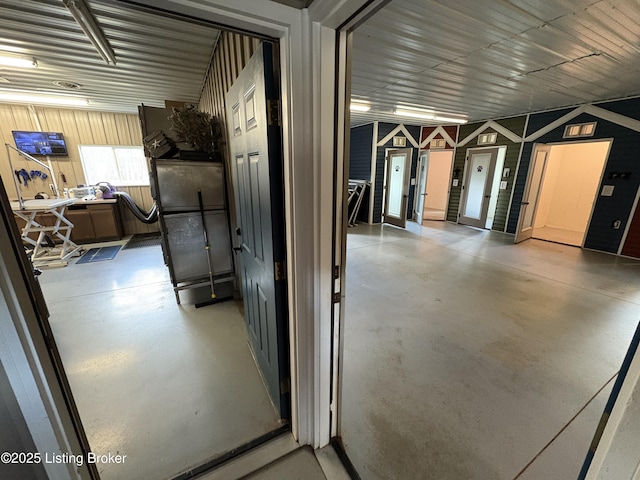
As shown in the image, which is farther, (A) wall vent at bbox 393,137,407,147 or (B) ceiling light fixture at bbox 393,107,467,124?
(A) wall vent at bbox 393,137,407,147

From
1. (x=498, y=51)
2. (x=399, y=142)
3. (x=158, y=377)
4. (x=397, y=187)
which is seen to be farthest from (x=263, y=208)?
(x=399, y=142)

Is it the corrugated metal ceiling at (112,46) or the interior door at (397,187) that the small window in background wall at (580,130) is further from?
the corrugated metal ceiling at (112,46)

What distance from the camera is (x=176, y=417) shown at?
1696 mm

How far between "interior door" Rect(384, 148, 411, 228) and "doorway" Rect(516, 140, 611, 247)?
2529 millimetres

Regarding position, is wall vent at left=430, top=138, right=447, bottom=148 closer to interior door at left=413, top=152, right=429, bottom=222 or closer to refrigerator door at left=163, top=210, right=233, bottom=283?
interior door at left=413, top=152, right=429, bottom=222

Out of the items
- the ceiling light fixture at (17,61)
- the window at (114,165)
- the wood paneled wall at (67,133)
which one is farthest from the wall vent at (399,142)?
the ceiling light fixture at (17,61)

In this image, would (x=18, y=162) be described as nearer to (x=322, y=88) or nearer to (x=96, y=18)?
(x=96, y=18)

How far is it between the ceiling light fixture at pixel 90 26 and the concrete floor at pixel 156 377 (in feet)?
9.03

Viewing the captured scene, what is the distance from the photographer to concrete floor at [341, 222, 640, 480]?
1494 mm

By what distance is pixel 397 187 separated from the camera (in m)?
7.04

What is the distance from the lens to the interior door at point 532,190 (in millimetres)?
5207

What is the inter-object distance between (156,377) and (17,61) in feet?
12.6

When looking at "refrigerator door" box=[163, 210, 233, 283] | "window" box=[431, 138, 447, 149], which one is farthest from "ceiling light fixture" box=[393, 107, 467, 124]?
"refrigerator door" box=[163, 210, 233, 283]

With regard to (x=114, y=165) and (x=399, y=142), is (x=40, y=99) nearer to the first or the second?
(x=114, y=165)
